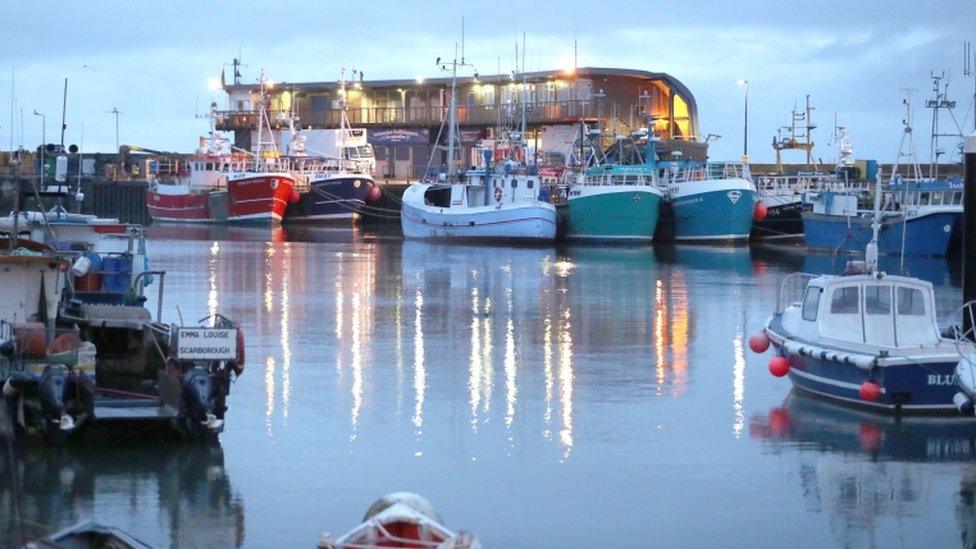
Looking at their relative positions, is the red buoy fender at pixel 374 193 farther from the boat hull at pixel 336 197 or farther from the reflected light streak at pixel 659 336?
the reflected light streak at pixel 659 336

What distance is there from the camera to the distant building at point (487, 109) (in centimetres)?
7869

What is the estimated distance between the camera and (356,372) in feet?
74.5

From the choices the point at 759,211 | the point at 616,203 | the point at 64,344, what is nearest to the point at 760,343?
the point at 64,344

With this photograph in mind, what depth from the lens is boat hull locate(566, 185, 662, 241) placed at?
194ft

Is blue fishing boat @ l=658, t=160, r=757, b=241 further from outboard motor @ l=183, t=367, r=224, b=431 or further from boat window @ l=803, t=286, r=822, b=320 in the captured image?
outboard motor @ l=183, t=367, r=224, b=431

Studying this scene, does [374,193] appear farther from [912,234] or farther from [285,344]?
[285,344]

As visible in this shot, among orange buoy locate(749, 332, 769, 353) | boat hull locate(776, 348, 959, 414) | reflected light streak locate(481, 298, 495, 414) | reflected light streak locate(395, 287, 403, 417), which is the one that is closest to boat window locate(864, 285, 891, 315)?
boat hull locate(776, 348, 959, 414)

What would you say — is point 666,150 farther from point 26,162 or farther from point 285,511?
point 285,511

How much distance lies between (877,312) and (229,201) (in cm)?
6006

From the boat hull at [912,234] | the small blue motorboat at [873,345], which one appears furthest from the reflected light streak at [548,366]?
the boat hull at [912,234]

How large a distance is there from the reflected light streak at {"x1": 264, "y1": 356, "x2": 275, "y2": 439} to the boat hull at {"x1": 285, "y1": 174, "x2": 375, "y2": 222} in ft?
165

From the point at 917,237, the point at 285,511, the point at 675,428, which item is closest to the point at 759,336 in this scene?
the point at 675,428

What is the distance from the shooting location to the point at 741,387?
22.0 m

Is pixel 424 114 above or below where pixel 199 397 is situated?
above
